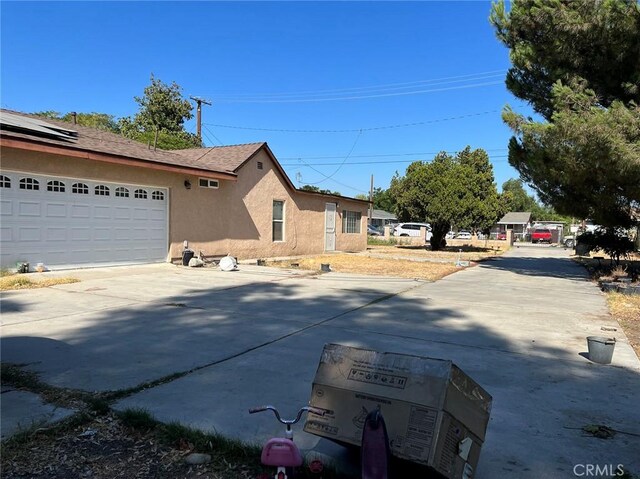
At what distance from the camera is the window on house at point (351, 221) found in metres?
25.7

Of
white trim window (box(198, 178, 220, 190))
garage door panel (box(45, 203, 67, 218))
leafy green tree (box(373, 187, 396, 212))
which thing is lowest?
garage door panel (box(45, 203, 67, 218))

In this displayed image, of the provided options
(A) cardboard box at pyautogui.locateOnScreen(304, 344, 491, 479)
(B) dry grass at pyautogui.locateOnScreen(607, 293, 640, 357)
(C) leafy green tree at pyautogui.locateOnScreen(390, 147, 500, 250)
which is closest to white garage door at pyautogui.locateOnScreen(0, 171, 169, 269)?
(A) cardboard box at pyautogui.locateOnScreen(304, 344, 491, 479)

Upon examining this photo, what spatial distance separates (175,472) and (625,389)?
13.9 feet

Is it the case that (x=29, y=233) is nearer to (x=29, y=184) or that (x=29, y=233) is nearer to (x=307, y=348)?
(x=29, y=184)

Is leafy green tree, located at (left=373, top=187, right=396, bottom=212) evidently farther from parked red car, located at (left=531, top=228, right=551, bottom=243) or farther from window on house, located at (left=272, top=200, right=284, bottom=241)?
window on house, located at (left=272, top=200, right=284, bottom=241)

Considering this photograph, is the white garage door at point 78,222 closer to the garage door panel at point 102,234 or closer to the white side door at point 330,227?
the garage door panel at point 102,234

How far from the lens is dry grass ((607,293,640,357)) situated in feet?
22.6

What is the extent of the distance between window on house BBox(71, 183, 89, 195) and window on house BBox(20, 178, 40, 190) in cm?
93

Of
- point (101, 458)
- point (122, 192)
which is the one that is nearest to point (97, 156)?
point (122, 192)

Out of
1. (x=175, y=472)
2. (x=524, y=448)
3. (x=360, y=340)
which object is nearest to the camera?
(x=175, y=472)

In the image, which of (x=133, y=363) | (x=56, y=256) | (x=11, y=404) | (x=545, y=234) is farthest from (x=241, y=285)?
(x=545, y=234)

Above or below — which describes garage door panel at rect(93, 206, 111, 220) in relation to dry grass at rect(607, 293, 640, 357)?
above

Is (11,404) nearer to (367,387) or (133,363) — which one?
(133,363)

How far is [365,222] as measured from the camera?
92.2 feet
